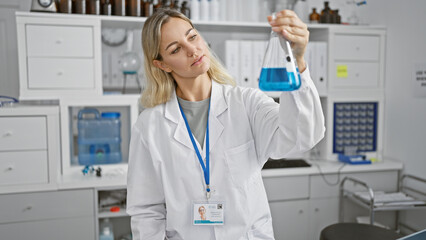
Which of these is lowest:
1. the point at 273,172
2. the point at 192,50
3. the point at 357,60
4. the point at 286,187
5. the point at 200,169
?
the point at 286,187

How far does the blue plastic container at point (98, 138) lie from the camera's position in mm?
2590

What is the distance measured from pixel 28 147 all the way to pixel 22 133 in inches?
3.4

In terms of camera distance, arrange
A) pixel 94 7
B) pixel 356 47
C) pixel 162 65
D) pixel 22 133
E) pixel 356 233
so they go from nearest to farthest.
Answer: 1. pixel 162 65
2. pixel 356 233
3. pixel 22 133
4. pixel 94 7
5. pixel 356 47

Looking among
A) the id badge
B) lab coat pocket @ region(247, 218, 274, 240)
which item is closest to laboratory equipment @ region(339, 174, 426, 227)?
Result: lab coat pocket @ region(247, 218, 274, 240)

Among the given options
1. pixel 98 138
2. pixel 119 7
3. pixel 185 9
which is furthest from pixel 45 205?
pixel 185 9

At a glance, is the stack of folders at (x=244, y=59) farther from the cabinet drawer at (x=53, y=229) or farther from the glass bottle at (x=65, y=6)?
A: the cabinet drawer at (x=53, y=229)

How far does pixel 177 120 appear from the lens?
138 centimetres

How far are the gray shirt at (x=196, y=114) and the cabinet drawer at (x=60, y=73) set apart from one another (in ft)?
3.90

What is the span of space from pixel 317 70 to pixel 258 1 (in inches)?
29.2

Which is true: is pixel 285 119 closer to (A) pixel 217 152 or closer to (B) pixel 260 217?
(A) pixel 217 152

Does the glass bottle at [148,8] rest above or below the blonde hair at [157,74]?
above

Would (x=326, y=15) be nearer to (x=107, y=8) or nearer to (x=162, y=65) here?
(x=107, y=8)

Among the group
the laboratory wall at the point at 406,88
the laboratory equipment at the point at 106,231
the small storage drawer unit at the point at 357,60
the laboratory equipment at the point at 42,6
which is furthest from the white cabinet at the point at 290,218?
the laboratory equipment at the point at 42,6

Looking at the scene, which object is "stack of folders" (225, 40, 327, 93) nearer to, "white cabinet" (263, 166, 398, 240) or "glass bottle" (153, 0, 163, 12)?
"glass bottle" (153, 0, 163, 12)
